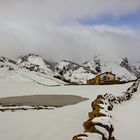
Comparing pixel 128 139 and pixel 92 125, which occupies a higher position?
pixel 92 125

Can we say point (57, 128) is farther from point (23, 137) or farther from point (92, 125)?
point (92, 125)

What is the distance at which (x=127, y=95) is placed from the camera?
76.5 ft

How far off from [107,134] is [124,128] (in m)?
4.07

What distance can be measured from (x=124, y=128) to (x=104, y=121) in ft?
11.6

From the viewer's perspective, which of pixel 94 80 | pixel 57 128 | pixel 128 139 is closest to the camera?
pixel 128 139

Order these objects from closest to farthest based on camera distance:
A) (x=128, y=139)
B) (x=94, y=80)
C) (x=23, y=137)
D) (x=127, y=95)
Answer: (x=128, y=139), (x=23, y=137), (x=127, y=95), (x=94, y=80)

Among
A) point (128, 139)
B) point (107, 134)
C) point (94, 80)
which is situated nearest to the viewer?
point (107, 134)

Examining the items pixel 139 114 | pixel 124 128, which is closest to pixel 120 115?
pixel 139 114

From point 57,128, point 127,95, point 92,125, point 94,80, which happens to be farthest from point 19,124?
point 94,80

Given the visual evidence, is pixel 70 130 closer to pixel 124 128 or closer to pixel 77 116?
pixel 124 128

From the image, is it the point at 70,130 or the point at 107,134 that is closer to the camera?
the point at 107,134

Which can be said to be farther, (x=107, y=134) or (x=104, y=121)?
(x=104, y=121)

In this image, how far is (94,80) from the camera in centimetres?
8731

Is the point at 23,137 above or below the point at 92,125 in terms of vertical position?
below
